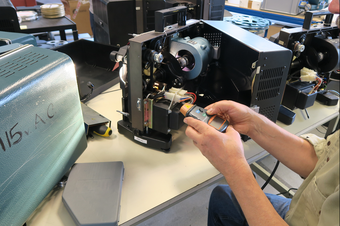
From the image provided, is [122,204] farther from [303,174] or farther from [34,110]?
[303,174]

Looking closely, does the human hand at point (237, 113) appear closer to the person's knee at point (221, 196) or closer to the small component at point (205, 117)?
the small component at point (205, 117)

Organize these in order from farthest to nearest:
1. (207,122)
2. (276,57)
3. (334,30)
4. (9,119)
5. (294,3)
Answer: (294,3) < (334,30) < (276,57) < (207,122) < (9,119)

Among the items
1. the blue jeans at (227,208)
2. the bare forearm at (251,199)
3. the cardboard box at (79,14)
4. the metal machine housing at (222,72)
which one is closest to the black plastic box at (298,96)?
the metal machine housing at (222,72)

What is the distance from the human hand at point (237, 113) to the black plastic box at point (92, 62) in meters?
0.83

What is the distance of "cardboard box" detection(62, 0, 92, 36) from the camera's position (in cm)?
334

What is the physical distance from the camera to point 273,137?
89cm

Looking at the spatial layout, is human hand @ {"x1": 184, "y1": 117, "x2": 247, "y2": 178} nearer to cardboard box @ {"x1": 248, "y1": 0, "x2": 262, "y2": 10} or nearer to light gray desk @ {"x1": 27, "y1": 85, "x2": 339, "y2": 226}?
light gray desk @ {"x1": 27, "y1": 85, "x2": 339, "y2": 226}

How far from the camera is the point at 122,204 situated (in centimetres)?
77

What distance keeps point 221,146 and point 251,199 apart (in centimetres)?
16

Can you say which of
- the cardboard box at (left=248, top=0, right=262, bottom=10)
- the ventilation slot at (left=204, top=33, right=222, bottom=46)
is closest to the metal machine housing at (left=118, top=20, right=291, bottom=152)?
the ventilation slot at (left=204, top=33, right=222, bottom=46)

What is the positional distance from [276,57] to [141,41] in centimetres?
52

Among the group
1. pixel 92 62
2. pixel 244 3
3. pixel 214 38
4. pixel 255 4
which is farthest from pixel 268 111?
pixel 244 3

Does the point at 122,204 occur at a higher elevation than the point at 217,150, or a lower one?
lower

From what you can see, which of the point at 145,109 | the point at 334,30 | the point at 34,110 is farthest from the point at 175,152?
the point at 334,30
